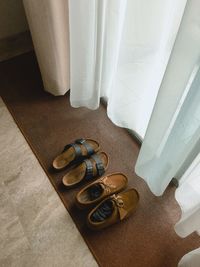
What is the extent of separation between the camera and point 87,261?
1.04 metres

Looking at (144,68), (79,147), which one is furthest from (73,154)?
(144,68)

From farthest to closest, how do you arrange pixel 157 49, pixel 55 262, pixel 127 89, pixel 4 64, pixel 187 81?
pixel 4 64 < pixel 127 89 < pixel 55 262 < pixel 157 49 < pixel 187 81

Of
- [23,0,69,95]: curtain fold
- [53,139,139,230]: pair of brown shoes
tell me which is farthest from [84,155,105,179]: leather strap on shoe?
[23,0,69,95]: curtain fold

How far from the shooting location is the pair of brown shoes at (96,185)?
1096 mm

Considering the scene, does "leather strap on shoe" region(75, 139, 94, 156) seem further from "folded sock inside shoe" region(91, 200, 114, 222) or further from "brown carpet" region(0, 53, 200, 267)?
"folded sock inside shoe" region(91, 200, 114, 222)

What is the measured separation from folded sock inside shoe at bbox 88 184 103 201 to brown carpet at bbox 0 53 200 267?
8 cm

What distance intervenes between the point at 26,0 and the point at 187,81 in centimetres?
86

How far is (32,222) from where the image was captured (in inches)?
44.4

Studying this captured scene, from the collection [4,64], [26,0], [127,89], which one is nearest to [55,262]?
[127,89]

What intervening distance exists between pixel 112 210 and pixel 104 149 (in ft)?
1.22

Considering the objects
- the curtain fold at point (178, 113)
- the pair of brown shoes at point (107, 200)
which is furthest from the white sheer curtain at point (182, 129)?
the pair of brown shoes at point (107, 200)

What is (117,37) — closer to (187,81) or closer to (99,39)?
(99,39)

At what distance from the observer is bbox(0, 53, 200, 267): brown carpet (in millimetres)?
1074

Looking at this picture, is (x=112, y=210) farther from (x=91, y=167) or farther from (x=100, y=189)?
(x=91, y=167)
